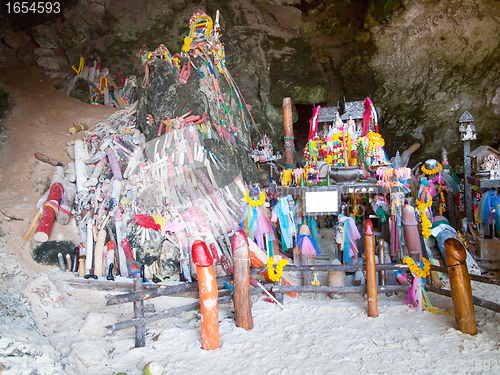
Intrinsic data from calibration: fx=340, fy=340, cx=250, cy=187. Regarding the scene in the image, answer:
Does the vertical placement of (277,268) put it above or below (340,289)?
above

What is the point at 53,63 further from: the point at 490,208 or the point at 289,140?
the point at 490,208

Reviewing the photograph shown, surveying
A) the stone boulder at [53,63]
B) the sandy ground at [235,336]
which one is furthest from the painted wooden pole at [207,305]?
the stone boulder at [53,63]

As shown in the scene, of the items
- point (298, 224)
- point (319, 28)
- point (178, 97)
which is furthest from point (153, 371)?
point (319, 28)

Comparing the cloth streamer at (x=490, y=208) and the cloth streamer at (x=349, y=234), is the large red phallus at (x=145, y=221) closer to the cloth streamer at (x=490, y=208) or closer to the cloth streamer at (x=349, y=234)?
the cloth streamer at (x=349, y=234)

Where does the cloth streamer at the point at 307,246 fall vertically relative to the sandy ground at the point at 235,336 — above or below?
above

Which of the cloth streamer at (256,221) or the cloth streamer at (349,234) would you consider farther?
the cloth streamer at (256,221)

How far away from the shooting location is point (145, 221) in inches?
283

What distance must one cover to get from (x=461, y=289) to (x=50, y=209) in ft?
24.5

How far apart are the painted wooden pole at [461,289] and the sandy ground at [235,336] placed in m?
0.14

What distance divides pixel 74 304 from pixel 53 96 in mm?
10232

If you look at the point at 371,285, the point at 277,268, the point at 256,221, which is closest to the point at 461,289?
the point at 371,285

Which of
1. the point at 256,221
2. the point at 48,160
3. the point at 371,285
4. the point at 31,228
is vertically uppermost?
the point at 48,160

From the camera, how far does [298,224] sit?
7016 mm

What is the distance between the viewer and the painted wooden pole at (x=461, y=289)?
4137 millimetres
